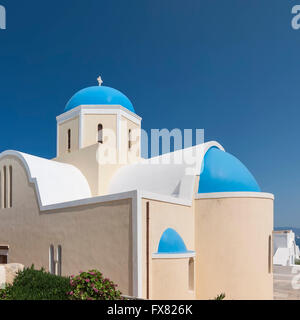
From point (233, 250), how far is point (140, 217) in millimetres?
3872

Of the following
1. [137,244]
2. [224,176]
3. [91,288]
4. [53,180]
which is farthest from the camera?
[53,180]

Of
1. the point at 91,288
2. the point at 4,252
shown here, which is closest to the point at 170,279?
the point at 91,288

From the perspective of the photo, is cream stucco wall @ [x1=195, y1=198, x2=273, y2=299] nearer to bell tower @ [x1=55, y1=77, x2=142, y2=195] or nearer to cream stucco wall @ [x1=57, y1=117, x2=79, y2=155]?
bell tower @ [x1=55, y1=77, x2=142, y2=195]

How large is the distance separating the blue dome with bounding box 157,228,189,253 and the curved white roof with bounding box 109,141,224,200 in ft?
5.15

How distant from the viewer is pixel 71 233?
10.8m

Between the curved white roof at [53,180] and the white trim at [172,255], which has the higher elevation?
the curved white roof at [53,180]

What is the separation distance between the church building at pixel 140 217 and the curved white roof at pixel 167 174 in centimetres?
4

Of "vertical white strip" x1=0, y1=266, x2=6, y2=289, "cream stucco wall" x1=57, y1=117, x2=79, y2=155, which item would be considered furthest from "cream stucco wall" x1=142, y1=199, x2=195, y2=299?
"cream stucco wall" x1=57, y1=117, x2=79, y2=155

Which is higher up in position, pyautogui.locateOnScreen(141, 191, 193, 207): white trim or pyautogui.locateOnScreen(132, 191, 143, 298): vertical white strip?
pyautogui.locateOnScreen(141, 191, 193, 207): white trim

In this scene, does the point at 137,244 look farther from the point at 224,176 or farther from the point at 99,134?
the point at 99,134

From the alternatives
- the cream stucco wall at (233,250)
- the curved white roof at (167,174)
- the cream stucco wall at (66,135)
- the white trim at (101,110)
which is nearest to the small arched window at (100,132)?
the white trim at (101,110)

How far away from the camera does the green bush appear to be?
7.77 metres

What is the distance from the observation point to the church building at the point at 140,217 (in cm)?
906

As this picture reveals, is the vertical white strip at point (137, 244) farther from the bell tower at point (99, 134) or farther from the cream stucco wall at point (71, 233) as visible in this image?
the bell tower at point (99, 134)
